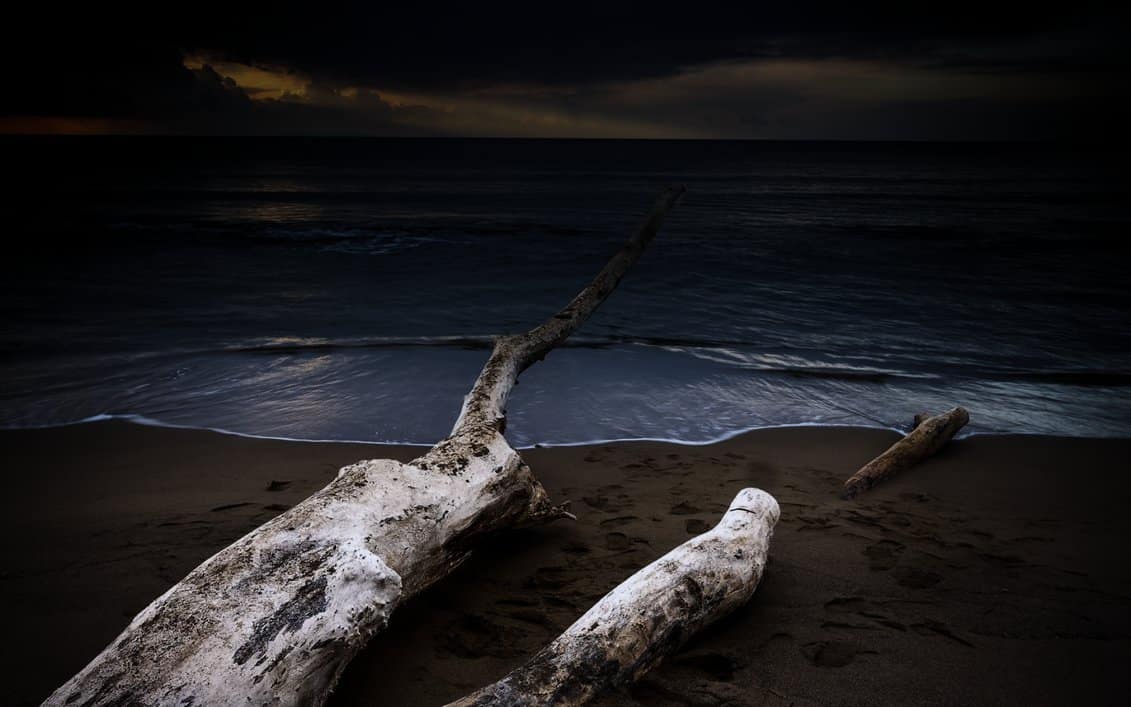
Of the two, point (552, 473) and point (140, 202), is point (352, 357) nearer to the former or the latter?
point (552, 473)

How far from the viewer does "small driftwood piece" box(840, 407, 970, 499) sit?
13.3 feet

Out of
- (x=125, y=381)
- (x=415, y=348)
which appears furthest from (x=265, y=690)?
(x=415, y=348)

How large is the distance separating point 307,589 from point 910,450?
3.96m

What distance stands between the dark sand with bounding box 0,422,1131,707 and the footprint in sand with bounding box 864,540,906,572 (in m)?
0.01

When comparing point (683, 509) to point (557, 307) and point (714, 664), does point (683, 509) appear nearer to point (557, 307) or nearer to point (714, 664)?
point (714, 664)

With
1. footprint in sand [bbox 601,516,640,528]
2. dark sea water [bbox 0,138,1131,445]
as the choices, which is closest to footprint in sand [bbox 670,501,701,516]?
footprint in sand [bbox 601,516,640,528]

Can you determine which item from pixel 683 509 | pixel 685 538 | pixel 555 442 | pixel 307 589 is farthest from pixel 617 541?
pixel 555 442

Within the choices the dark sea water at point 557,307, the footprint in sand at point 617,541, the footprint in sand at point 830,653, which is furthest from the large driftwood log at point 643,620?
the dark sea water at point 557,307

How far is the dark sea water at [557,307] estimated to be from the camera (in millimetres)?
5902

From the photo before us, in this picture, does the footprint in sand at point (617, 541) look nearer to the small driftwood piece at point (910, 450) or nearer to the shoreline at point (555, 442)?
the small driftwood piece at point (910, 450)

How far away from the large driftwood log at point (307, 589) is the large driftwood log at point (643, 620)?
0.47m

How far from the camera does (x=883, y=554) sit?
125 inches

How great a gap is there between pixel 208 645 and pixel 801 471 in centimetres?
374

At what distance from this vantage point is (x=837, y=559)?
124 inches
